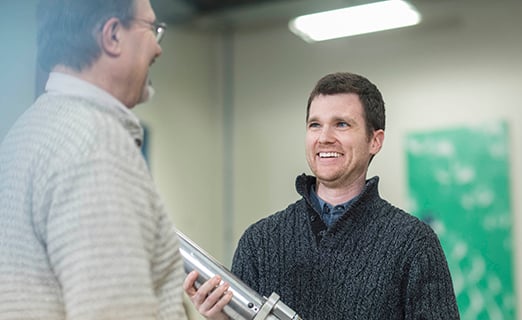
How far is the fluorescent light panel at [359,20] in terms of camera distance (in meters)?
5.06

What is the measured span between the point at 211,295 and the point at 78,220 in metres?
0.77

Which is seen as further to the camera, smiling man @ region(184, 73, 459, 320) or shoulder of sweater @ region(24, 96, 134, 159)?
smiling man @ region(184, 73, 459, 320)

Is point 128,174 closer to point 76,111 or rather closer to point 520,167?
point 76,111

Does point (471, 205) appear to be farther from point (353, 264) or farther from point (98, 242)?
point (98, 242)

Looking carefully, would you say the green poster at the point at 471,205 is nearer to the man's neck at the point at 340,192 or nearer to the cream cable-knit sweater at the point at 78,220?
the man's neck at the point at 340,192

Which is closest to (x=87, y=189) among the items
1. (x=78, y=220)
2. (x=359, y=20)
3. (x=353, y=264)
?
(x=78, y=220)

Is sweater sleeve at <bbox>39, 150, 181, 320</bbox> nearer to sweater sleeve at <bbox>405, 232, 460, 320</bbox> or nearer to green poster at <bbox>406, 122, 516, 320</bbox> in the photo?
sweater sleeve at <bbox>405, 232, 460, 320</bbox>

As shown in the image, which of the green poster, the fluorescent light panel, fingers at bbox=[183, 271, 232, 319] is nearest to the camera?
fingers at bbox=[183, 271, 232, 319]

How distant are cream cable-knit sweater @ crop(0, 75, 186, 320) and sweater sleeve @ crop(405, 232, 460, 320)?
87 centimetres

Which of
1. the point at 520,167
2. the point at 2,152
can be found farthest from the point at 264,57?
the point at 2,152

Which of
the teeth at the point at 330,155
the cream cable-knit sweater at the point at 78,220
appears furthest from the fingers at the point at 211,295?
the cream cable-knit sweater at the point at 78,220

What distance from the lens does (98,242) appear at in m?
1.08

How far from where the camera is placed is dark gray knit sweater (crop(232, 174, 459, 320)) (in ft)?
6.31

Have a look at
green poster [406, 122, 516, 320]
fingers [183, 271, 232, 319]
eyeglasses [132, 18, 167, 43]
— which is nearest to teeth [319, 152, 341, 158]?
fingers [183, 271, 232, 319]
